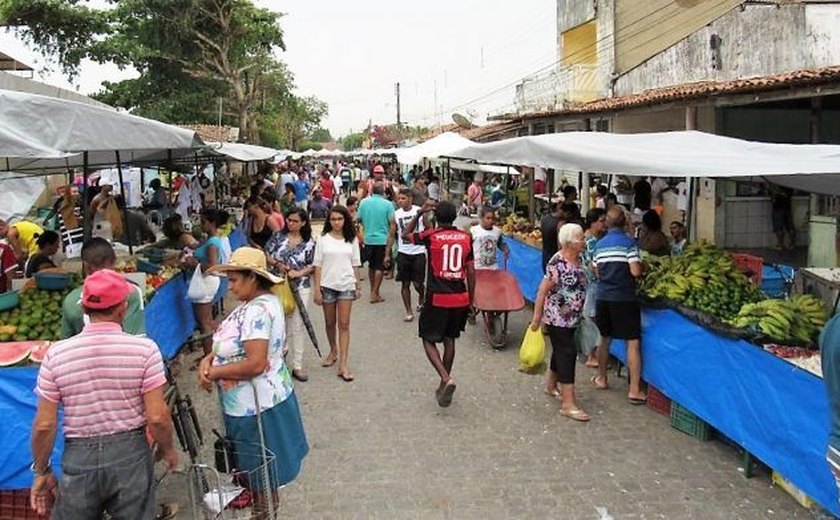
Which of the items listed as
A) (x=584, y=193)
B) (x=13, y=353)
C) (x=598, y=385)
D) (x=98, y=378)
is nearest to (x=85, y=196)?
(x=13, y=353)

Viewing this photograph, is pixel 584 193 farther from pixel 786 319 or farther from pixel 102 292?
pixel 102 292

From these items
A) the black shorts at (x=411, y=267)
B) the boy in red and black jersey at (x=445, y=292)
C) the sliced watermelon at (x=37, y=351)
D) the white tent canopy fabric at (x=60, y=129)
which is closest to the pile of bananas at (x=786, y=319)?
the boy in red and black jersey at (x=445, y=292)

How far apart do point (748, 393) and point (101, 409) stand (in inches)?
159

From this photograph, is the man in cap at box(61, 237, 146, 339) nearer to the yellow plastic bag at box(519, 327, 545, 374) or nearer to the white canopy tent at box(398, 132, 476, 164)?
the yellow plastic bag at box(519, 327, 545, 374)

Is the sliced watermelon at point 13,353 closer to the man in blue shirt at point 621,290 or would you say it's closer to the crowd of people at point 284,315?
the crowd of people at point 284,315

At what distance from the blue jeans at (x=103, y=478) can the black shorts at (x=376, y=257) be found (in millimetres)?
7558

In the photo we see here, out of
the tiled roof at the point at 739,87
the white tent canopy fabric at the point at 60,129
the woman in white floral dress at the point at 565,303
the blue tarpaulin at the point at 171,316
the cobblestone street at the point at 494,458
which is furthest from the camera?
the tiled roof at the point at 739,87

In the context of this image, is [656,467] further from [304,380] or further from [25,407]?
[25,407]

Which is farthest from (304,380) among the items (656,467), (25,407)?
(656,467)

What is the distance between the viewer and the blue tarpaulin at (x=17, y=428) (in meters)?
4.32

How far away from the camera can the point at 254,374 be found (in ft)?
11.6

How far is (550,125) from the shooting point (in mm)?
21250

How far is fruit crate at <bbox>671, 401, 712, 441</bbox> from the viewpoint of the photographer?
5.56 metres

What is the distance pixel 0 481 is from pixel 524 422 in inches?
154
